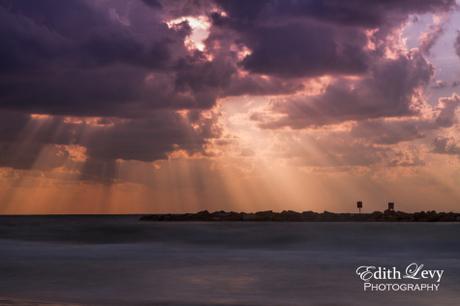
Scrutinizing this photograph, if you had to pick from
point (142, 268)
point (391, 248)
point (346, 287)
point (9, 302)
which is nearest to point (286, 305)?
point (346, 287)

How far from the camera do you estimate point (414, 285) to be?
71.0 ft

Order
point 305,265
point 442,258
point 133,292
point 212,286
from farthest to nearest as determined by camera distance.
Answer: point 442,258 → point 305,265 → point 212,286 → point 133,292

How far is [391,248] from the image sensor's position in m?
48.0

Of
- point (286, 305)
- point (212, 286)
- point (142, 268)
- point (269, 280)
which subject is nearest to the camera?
point (286, 305)

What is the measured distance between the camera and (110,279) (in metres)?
24.7

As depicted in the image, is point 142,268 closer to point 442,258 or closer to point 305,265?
point 305,265

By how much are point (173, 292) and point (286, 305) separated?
4.17 meters

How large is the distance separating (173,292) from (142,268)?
9.01 metres

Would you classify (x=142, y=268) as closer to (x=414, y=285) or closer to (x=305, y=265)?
(x=305, y=265)

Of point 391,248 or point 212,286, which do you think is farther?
point 391,248

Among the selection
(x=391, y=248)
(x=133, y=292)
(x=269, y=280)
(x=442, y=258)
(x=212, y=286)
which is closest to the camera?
(x=133, y=292)

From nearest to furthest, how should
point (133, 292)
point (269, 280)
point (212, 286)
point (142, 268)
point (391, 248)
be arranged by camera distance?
point (133, 292) < point (212, 286) < point (269, 280) < point (142, 268) < point (391, 248)

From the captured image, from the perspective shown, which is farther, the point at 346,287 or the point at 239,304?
the point at 346,287

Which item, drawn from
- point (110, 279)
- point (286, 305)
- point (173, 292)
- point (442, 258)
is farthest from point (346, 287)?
point (442, 258)
